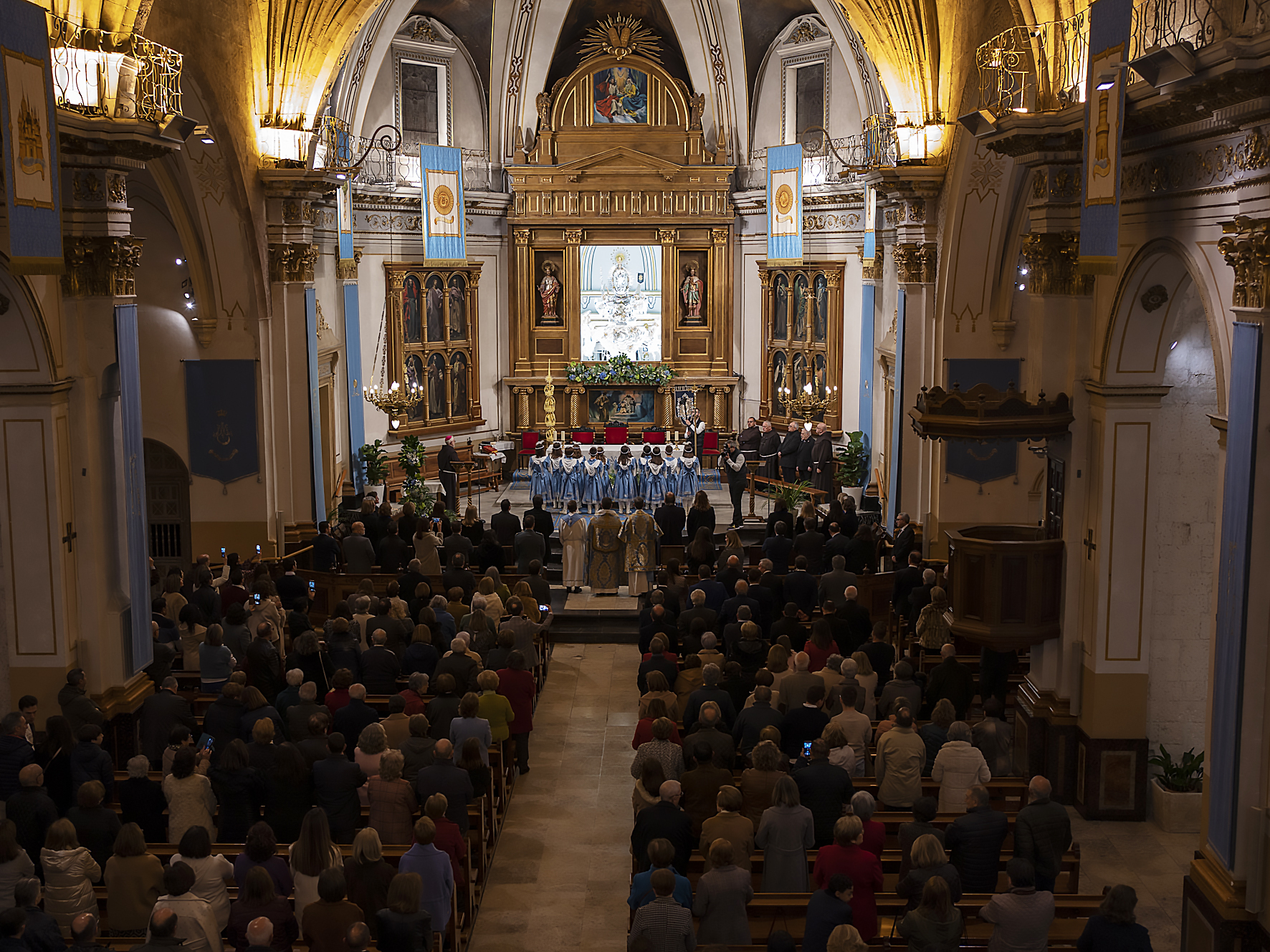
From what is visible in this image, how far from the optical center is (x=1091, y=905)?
7566 mm

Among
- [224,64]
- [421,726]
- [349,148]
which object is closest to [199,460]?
[224,64]

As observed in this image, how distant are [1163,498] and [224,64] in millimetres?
12019

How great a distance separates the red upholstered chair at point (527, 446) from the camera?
26375 millimetres

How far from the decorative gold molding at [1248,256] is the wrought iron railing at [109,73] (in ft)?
27.6

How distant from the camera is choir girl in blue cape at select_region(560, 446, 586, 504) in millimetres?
22000

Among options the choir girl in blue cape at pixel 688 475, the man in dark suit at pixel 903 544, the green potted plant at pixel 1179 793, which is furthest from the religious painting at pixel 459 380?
the green potted plant at pixel 1179 793

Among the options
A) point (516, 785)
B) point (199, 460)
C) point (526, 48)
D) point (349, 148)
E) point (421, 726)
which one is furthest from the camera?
point (526, 48)

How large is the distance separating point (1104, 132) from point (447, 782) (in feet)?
21.4

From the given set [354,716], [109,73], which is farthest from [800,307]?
[354,716]

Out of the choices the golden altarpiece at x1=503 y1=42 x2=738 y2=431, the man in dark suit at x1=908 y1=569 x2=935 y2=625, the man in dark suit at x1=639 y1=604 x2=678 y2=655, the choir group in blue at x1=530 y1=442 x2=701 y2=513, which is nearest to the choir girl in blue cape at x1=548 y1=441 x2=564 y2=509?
the choir group in blue at x1=530 y1=442 x2=701 y2=513

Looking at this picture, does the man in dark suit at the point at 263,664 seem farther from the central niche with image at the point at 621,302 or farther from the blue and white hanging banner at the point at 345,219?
the central niche with image at the point at 621,302

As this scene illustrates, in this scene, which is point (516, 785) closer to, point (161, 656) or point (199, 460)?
point (161, 656)

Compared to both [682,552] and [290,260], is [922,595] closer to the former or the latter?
[682,552]

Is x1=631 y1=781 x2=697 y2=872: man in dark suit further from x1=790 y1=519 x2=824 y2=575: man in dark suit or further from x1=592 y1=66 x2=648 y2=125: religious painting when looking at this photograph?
x1=592 y1=66 x2=648 y2=125: religious painting
